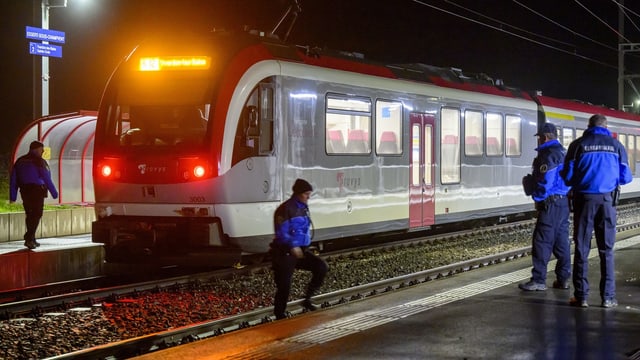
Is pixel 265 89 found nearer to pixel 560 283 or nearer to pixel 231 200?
pixel 231 200

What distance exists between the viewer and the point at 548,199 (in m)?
8.83

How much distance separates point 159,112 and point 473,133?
7.84 meters

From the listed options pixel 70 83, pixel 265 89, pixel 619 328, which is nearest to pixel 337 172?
pixel 265 89

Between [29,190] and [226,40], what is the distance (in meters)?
4.58

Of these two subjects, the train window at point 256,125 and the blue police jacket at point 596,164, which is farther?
the train window at point 256,125

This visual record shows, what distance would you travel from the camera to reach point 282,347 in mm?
6543

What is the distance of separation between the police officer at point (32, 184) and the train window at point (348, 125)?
465 centimetres

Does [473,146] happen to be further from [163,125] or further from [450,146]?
[163,125]

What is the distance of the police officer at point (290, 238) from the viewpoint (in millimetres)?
7867

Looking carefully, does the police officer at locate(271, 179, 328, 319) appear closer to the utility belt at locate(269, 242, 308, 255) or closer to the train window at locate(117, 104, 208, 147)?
the utility belt at locate(269, 242, 308, 255)

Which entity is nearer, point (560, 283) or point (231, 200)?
point (560, 283)

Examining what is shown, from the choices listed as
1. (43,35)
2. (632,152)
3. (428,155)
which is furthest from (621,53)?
(43,35)

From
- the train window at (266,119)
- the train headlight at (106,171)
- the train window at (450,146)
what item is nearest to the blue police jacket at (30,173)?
the train headlight at (106,171)

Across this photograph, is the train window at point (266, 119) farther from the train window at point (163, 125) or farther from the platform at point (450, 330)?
the platform at point (450, 330)
